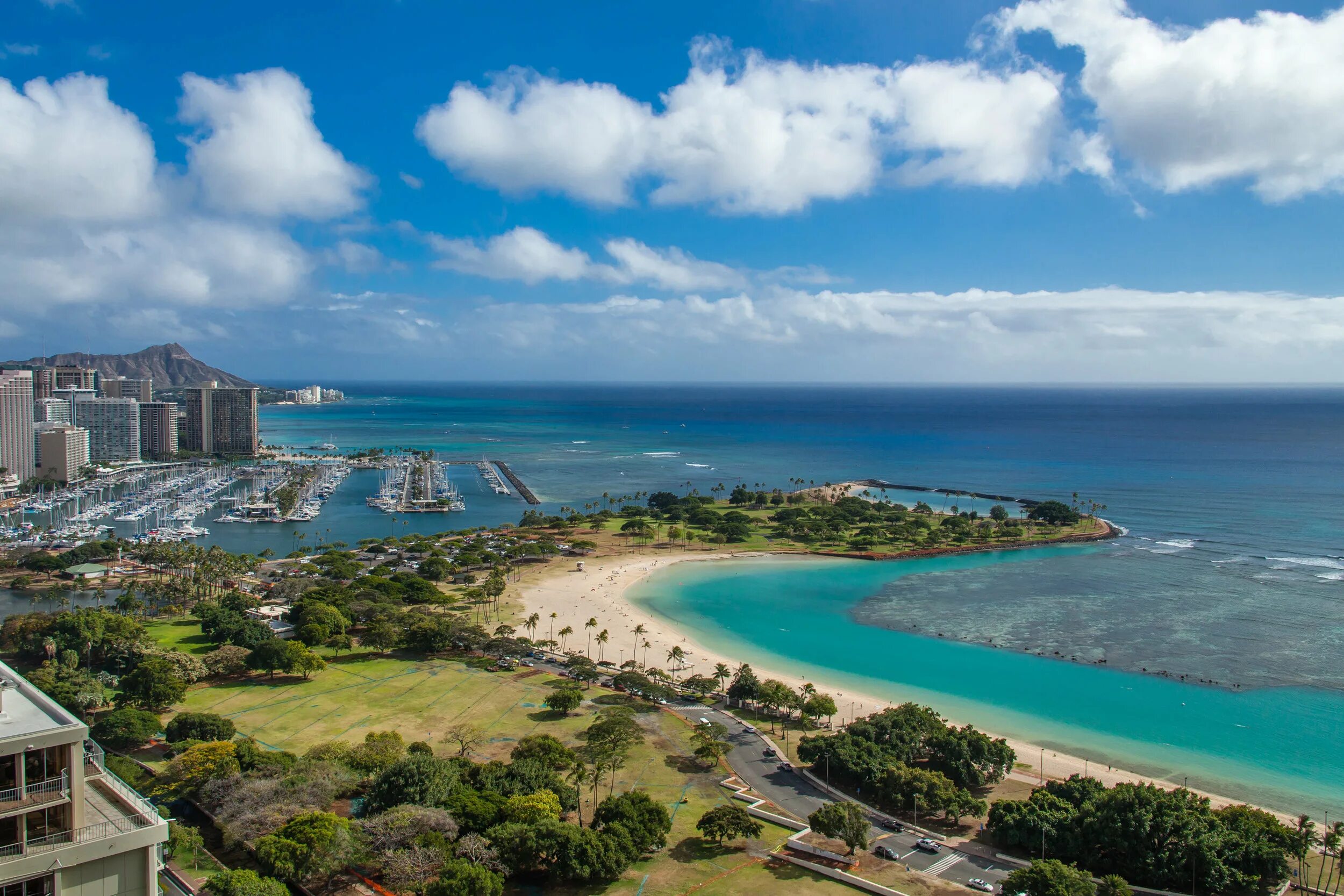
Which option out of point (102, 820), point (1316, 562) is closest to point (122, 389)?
point (102, 820)

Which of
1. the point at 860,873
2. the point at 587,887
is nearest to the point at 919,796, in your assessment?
the point at 860,873

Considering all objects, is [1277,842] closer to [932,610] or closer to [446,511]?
[932,610]

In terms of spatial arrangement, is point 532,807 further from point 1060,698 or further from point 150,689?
point 1060,698

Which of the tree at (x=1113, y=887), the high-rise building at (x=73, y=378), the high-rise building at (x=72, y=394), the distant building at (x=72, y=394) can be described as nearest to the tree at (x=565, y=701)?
the tree at (x=1113, y=887)

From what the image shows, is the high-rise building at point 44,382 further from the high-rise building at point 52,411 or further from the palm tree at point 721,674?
the palm tree at point 721,674

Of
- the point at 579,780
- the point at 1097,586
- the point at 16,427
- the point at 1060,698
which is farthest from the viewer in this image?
the point at 16,427

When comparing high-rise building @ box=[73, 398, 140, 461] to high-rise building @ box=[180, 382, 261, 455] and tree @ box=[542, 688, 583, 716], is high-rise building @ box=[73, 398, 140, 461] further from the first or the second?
tree @ box=[542, 688, 583, 716]
